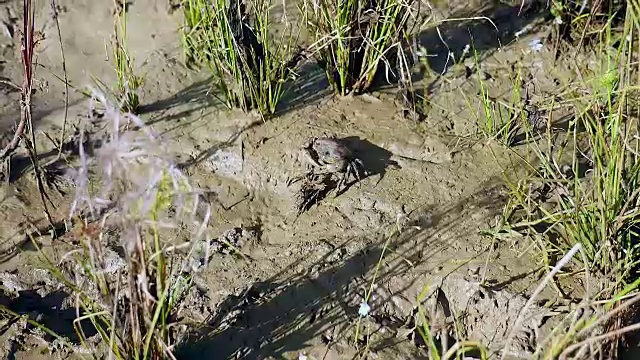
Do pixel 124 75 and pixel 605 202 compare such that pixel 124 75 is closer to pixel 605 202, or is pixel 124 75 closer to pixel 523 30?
pixel 523 30

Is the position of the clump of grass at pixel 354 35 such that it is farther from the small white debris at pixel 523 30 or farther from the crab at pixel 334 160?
the small white debris at pixel 523 30

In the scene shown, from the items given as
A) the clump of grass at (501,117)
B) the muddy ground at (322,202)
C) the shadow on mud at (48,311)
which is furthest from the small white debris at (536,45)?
the shadow on mud at (48,311)

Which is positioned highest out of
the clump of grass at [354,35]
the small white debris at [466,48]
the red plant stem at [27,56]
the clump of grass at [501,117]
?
the red plant stem at [27,56]

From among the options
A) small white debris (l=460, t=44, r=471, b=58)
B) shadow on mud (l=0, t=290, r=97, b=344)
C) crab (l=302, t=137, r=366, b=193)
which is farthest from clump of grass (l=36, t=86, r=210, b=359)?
small white debris (l=460, t=44, r=471, b=58)

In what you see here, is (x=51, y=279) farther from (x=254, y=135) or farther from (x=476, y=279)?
(x=476, y=279)

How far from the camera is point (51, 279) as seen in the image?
253 cm

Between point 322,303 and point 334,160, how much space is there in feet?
2.00

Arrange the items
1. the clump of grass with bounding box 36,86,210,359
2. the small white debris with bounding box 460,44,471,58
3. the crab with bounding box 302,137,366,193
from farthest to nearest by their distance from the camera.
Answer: the small white debris with bounding box 460,44,471,58 < the crab with bounding box 302,137,366,193 < the clump of grass with bounding box 36,86,210,359

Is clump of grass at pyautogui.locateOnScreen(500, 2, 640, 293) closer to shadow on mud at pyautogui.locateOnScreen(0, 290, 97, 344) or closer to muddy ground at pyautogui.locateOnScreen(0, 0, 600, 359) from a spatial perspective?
muddy ground at pyautogui.locateOnScreen(0, 0, 600, 359)

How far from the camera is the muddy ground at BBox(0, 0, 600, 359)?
2.42 meters

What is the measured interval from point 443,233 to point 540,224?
37cm

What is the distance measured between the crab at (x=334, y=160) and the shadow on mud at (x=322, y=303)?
30 cm

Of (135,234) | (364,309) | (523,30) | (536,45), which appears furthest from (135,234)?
(523,30)

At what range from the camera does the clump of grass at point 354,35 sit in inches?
113
